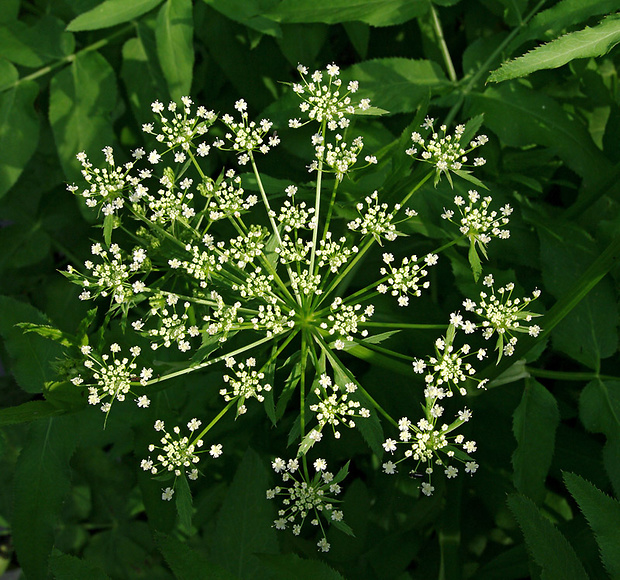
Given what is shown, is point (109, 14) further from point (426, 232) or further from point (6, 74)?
point (426, 232)

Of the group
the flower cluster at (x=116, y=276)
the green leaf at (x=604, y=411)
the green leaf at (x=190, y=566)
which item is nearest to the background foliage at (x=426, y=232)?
the green leaf at (x=604, y=411)

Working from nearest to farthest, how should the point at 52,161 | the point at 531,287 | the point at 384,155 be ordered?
the point at 384,155, the point at 531,287, the point at 52,161

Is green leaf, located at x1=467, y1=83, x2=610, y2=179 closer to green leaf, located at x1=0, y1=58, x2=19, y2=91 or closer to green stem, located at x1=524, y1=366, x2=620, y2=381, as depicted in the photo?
green stem, located at x1=524, y1=366, x2=620, y2=381

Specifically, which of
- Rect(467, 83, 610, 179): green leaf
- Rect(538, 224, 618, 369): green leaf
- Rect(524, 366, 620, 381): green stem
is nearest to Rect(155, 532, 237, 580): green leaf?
Rect(524, 366, 620, 381): green stem

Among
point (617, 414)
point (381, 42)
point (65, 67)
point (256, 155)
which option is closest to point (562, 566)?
point (617, 414)

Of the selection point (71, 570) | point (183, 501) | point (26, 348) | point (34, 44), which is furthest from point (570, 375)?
point (34, 44)

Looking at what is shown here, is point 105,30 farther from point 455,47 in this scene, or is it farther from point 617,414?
point 617,414

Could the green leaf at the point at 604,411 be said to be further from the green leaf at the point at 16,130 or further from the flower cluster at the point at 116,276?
the green leaf at the point at 16,130
